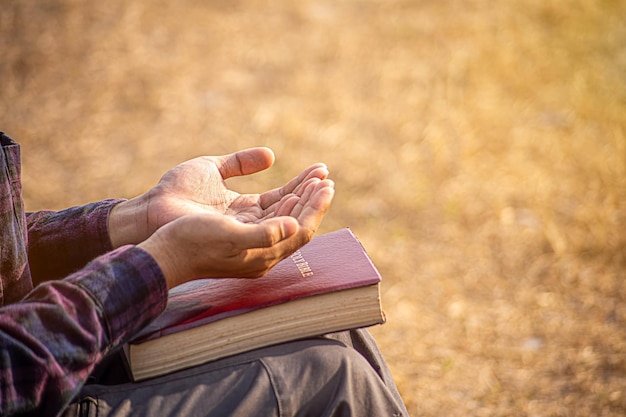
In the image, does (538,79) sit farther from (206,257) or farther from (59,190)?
(206,257)

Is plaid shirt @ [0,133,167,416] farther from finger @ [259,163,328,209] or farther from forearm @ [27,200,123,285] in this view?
finger @ [259,163,328,209]

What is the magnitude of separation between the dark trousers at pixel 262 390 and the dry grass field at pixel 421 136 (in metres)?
1.10

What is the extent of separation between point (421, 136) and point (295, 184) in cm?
226

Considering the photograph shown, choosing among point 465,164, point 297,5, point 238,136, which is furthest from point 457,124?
point 297,5

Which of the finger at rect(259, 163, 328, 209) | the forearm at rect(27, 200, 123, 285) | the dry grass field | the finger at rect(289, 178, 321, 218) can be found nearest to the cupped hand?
the finger at rect(289, 178, 321, 218)

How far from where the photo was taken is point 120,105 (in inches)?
157

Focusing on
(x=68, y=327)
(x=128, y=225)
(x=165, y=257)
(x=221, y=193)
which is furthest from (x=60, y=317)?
(x=221, y=193)

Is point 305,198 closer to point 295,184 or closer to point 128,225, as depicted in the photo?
point 295,184

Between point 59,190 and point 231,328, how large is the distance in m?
2.44

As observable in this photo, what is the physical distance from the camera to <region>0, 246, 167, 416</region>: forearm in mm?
1041

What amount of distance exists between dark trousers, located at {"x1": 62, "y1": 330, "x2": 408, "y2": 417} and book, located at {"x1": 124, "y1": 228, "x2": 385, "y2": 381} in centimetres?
2

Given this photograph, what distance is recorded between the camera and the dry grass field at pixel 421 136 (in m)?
2.51

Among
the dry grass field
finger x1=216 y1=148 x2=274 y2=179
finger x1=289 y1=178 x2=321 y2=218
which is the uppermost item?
finger x1=216 y1=148 x2=274 y2=179

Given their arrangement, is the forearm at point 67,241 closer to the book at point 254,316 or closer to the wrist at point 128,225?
the wrist at point 128,225
